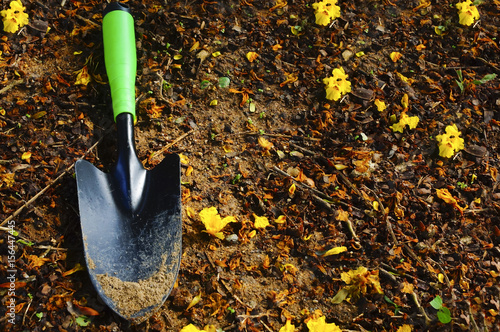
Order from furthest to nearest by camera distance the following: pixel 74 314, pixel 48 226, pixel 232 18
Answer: pixel 232 18
pixel 48 226
pixel 74 314

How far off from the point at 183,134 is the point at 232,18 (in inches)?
32.7

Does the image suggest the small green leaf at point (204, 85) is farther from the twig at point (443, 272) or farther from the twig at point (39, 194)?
the twig at point (443, 272)

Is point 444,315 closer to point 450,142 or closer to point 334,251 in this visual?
point 334,251

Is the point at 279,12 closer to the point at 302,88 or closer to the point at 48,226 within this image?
the point at 302,88

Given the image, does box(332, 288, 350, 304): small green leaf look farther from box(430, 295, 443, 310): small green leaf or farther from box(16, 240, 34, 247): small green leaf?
box(16, 240, 34, 247): small green leaf

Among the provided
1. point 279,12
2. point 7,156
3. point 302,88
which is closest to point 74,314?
point 7,156

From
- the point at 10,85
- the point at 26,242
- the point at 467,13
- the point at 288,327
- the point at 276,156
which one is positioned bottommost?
the point at 288,327

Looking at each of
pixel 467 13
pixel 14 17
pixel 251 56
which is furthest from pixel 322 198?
pixel 14 17

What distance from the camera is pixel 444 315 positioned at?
2055 mm

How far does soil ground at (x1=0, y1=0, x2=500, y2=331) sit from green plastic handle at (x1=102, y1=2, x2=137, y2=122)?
167 mm

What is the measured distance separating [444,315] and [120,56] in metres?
1.86

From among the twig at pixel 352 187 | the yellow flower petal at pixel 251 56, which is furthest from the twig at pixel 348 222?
the yellow flower petal at pixel 251 56

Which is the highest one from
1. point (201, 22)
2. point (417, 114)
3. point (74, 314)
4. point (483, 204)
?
point (201, 22)

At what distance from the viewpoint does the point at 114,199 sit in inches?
83.9
